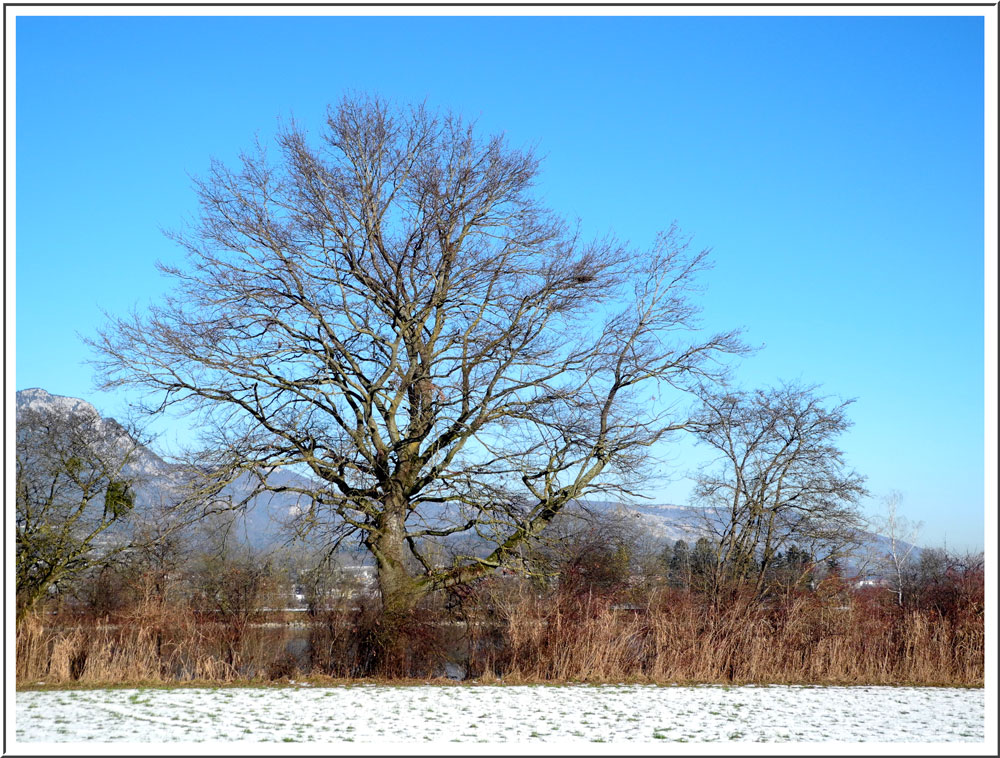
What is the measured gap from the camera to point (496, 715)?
28.6 ft

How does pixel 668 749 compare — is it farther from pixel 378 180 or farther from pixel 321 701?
pixel 378 180

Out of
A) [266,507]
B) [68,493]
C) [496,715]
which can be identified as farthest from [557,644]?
[68,493]

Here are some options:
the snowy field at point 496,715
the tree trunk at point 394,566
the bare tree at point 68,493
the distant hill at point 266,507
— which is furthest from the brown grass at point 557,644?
the bare tree at point 68,493

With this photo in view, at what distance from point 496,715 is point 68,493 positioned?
16.0 metres

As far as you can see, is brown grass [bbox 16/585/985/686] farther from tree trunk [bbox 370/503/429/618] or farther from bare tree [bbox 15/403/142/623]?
bare tree [bbox 15/403/142/623]

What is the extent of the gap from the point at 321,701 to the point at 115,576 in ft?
39.2

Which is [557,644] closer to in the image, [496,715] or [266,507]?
[496,715]

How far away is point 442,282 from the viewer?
15.1m

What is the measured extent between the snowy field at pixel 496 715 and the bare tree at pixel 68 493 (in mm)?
10652

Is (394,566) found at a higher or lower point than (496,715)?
higher

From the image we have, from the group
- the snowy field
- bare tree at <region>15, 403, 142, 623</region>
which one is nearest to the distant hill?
bare tree at <region>15, 403, 142, 623</region>

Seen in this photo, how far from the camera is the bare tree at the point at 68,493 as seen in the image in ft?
63.5

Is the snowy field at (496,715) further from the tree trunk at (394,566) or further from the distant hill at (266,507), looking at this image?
the distant hill at (266,507)

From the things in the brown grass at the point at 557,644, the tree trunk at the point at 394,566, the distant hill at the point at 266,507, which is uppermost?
the distant hill at the point at 266,507
